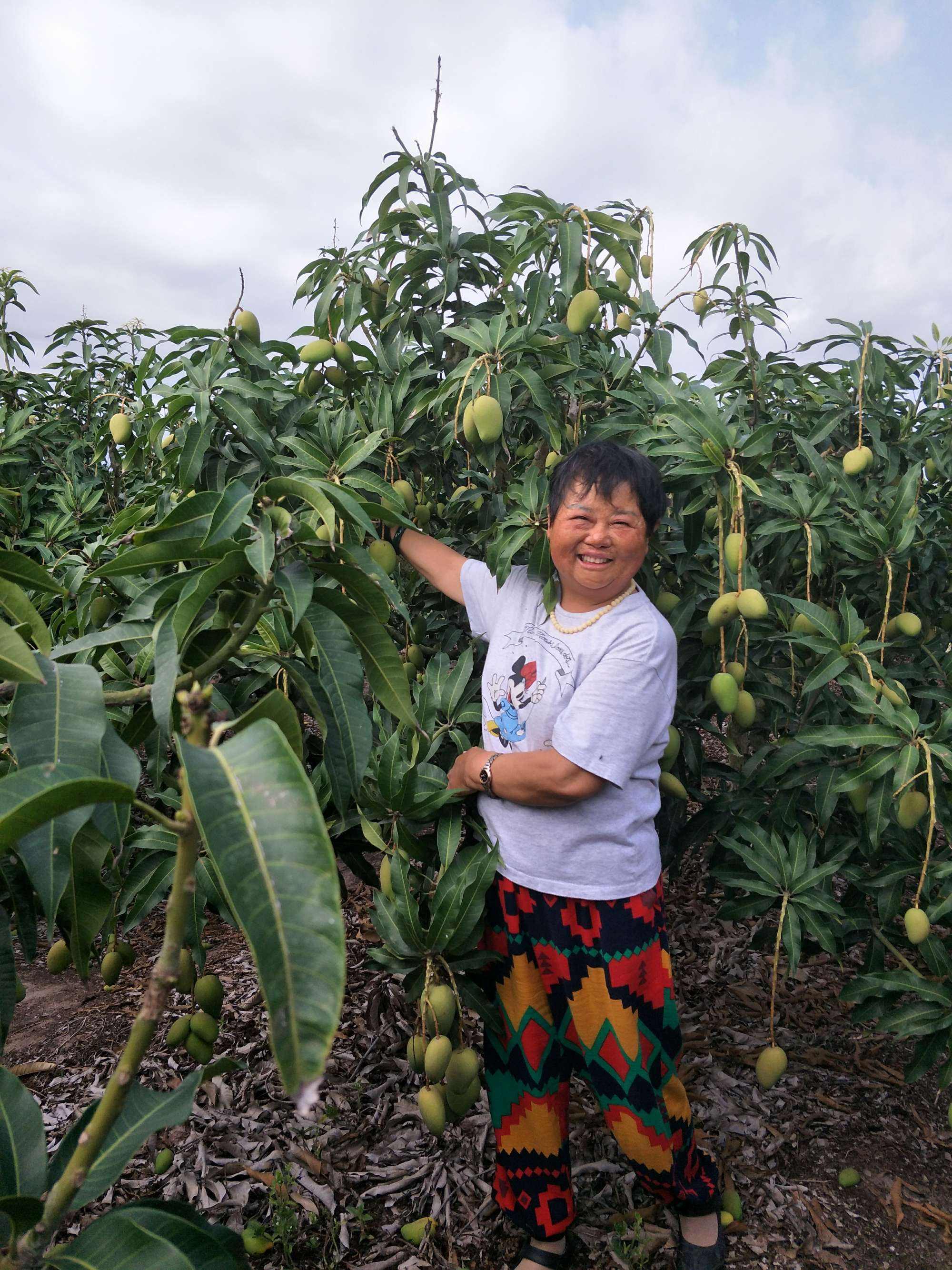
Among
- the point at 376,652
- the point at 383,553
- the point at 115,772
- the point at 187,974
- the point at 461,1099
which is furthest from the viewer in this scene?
the point at 383,553

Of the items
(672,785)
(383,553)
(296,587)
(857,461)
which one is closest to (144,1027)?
(296,587)

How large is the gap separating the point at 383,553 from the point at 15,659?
3.45ft

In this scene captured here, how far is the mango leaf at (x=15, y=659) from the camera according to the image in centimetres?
69

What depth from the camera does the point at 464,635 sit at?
7.39 ft

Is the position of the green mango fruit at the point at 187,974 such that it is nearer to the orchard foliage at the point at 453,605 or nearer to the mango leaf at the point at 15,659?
the orchard foliage at the point at 453,605

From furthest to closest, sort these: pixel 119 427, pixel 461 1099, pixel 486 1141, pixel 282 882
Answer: pixel 119 427 < pixel 486 1141 < pixel 461 1099 < pixel 282 882

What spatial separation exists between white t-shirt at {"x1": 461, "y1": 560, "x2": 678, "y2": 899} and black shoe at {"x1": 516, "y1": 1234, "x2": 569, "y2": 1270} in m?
0.80

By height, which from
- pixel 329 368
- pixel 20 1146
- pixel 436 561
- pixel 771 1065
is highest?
pixel 329 368

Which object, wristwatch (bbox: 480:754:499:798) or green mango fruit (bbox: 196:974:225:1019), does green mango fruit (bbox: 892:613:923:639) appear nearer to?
wristwatch (bbox: 480:754:499:798)

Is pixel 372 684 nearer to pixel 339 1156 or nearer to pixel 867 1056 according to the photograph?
pixel 339 1156

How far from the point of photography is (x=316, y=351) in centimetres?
193

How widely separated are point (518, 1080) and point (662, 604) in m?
1.05

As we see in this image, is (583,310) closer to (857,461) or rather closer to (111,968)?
(857,461)

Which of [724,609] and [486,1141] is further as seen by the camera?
[486,1141]
